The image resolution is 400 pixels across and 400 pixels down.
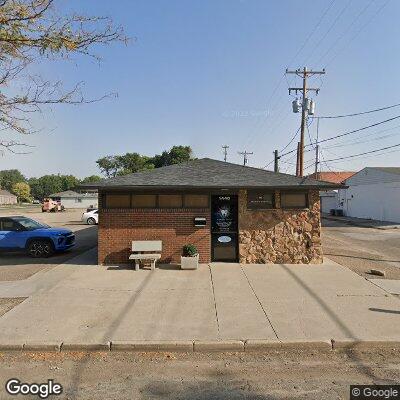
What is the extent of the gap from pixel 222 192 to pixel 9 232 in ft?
28.4

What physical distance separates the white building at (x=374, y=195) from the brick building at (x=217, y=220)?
894 inches

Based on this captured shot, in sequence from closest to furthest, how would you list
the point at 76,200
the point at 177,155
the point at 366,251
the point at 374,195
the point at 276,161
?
the point at 366,251 → the point at 276,161 → the point at 374,195 → the point at 177,155 → the point at 76,200

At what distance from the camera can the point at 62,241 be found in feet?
48.9

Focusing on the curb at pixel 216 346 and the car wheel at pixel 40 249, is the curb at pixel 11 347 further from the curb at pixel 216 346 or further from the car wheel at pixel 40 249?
the car wheel at pixel 40 249

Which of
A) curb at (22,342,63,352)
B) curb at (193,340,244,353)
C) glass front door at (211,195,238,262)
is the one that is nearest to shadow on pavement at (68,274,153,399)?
curb at (22,342,63,352)

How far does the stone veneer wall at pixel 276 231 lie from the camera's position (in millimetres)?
12602

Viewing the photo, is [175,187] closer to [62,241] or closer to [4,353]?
[62,241]

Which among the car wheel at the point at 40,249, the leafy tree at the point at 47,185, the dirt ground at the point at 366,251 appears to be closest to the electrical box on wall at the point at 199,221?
the dirt ground at the point at 366,251

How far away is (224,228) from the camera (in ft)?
41.8

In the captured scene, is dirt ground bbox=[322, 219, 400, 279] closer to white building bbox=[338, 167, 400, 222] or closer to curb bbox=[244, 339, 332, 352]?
curb bbox=[244, 339, 332, 352]

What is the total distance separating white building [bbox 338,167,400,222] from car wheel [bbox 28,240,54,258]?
2798 centimetres

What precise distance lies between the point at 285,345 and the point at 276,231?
6.80 m

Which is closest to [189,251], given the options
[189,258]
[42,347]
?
[189,258]

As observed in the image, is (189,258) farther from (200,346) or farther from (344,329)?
(344,329)
